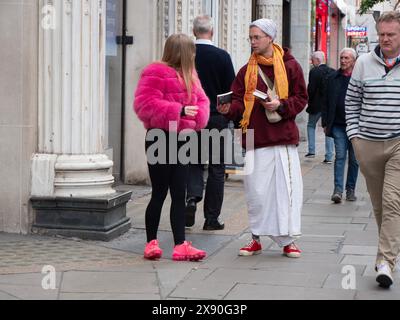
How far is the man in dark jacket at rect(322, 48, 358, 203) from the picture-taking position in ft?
35.2

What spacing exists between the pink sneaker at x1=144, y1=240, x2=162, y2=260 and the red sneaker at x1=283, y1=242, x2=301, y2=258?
40.8 inches

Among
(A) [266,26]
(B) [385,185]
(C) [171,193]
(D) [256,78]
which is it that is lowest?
(C) [171,193]

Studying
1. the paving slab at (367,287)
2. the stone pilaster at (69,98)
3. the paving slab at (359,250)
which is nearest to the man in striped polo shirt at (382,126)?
the paving slab at (367,287)

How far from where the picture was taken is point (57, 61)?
308 inches

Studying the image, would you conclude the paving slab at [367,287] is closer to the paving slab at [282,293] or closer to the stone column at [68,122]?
→ the paving slab at [282,293]

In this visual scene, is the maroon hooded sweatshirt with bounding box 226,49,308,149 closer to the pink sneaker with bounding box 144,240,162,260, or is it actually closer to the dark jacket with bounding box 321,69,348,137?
the pink sneaker with bounding box 144,240,162,260

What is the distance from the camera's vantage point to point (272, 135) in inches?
281

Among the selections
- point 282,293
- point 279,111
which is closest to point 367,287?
point 282,293

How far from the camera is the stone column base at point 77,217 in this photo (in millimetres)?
7770

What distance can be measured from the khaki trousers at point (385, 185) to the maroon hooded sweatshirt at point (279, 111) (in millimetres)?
788

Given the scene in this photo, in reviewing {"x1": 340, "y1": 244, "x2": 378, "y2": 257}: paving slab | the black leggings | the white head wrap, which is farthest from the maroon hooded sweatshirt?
{"x1": 340, "y1": 244, "x2": 378, "y2": 257}: paving slab

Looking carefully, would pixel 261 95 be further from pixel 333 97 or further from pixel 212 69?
pixel 333 97

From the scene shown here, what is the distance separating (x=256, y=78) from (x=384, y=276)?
199 centimetres
